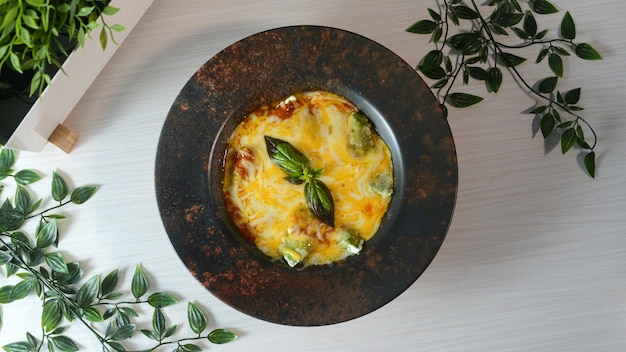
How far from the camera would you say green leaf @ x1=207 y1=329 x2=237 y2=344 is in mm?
1733

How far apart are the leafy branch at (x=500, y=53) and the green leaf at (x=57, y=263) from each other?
3.92ft

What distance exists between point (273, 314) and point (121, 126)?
0.72 m

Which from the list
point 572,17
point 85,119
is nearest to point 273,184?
point 85,119

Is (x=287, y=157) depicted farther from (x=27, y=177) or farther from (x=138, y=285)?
(x=27, y=177)

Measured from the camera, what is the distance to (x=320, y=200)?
1.53m

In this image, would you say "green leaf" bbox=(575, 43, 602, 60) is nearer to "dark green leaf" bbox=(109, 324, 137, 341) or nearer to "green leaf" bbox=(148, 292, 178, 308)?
"green leaf" bbox=(148, 292, 178, 308)

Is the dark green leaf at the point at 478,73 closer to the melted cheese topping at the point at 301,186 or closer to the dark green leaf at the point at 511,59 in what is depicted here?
the dark green leaf at the point at 511,59

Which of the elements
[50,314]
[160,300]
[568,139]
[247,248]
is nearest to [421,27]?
[568,139]

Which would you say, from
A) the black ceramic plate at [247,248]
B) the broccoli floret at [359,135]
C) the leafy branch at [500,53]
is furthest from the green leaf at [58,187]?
the leafy branch at [500,53]

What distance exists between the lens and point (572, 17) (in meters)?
1.78

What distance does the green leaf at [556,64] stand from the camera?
5.75 ft

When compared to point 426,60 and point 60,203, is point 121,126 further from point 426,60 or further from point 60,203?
point 426,60

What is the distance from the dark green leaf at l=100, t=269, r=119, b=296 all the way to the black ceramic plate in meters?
0.33

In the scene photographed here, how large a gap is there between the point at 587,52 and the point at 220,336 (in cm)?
139
